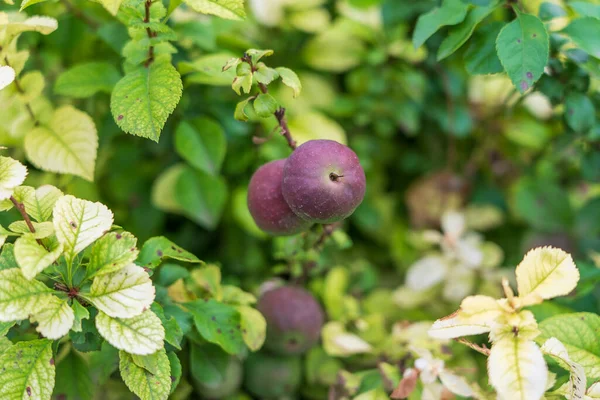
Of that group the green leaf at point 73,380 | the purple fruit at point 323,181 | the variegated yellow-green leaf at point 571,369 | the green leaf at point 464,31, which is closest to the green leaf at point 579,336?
the variegated yellow-green leaf at point 571,369

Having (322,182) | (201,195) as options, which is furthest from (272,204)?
(201,195)

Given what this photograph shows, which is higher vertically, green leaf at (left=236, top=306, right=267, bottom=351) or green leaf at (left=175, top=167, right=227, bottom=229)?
green leaf at (left=236, top=306, right=267, bottom=351)

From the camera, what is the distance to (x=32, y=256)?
676 millimetres

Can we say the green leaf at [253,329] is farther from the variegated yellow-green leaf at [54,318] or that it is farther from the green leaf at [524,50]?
the green leaf at [524,50]

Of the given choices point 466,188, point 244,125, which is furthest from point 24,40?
point 466,188

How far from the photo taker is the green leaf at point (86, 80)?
104 cm

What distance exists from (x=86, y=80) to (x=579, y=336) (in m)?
0.92

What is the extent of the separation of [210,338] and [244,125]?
1.77ft

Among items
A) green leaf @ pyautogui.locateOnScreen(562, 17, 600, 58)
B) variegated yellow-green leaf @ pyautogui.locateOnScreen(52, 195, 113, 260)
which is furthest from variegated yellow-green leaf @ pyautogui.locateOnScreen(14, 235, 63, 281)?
green leaf @ pyautogui.locateOnScreen(562, 17, 600, 58)

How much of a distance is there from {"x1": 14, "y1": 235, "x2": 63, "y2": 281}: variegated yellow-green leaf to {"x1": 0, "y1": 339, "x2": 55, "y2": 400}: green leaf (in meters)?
0.13

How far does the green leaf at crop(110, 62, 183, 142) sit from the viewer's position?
80 cm

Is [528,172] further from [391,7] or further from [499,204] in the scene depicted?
[391,7]

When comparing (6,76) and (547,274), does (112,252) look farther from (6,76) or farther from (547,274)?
(547,274)

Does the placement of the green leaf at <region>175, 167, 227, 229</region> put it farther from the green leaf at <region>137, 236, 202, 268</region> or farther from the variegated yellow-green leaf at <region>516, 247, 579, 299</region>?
the variegated yellow-green leaf at <region>516, 247, 579, 299</region>
